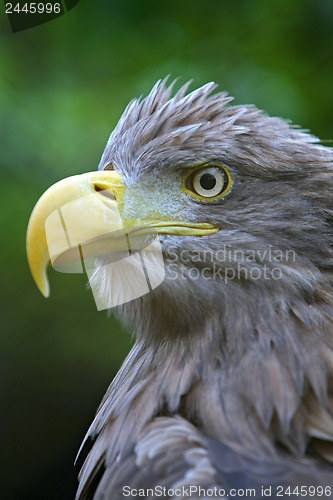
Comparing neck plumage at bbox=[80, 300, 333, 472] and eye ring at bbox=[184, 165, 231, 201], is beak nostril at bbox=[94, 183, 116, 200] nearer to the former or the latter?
eye ring at bbox=[184, 165, 231, 201]

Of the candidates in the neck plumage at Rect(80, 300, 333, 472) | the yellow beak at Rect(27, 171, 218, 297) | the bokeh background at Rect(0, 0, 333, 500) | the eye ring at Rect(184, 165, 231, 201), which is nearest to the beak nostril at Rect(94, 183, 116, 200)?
the yellow beak at Rect(27, 171, 218, 297)

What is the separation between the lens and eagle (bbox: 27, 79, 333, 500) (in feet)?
3.24

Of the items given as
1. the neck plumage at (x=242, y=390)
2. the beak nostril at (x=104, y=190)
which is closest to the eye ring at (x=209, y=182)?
the beak nostril at (x=104, y=190)

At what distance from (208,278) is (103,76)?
3.83 feet

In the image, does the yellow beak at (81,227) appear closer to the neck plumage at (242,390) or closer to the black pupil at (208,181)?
the black pupil at (208,181)

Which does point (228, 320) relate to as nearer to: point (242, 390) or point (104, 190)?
point (242, 390)

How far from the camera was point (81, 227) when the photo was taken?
1.06 m

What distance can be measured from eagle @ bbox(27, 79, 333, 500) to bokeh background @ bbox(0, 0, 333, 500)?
0.77 meters

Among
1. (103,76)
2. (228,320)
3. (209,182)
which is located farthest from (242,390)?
(103,76)

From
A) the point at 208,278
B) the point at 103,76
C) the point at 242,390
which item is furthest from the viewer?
the point at 103,76

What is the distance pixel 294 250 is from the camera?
1108 mm

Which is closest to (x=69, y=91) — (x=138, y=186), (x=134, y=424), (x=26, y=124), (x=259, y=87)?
(x=26, y=124)

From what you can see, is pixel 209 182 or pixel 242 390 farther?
pixel 209 182

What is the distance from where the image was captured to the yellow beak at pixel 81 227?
1054 millimetres
